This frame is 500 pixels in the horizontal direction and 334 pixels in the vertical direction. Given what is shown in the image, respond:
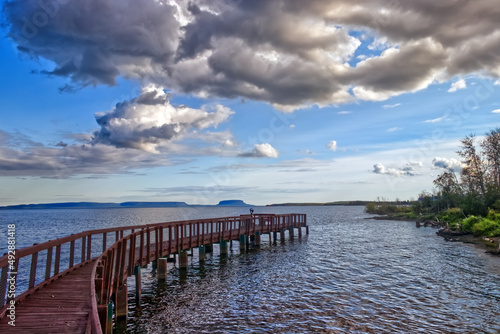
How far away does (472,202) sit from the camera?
47.5 metres

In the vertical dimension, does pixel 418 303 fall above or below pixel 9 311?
below

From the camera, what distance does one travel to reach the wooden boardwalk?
7301mm

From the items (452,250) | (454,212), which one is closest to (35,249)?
(452,250)

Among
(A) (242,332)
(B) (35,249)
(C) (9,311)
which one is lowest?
(A) (242,332)

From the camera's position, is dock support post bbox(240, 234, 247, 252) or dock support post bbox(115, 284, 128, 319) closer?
dock support post bbox(115, 284, 128, 319)

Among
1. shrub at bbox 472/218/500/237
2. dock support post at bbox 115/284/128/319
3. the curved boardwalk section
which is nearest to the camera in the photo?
the curved boardwalk section

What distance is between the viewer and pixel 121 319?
13.2 metres

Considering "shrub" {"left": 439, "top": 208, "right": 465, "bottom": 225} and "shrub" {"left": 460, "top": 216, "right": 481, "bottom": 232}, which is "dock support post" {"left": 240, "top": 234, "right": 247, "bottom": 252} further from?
"shrub" {"left": 439, "top": 208, "right": 465, "bottom": 225}

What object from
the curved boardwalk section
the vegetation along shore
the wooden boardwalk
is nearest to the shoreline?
the vegetation along shore

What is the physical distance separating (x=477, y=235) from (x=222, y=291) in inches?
1290

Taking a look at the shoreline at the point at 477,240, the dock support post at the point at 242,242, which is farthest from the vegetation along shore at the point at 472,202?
the dock support post at the point at 242,242

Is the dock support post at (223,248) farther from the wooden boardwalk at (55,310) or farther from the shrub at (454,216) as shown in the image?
the shrub at (454,216)

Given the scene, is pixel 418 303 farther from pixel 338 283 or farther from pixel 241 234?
pixel 241 234

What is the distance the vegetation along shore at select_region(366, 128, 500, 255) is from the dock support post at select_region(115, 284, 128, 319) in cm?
2731
